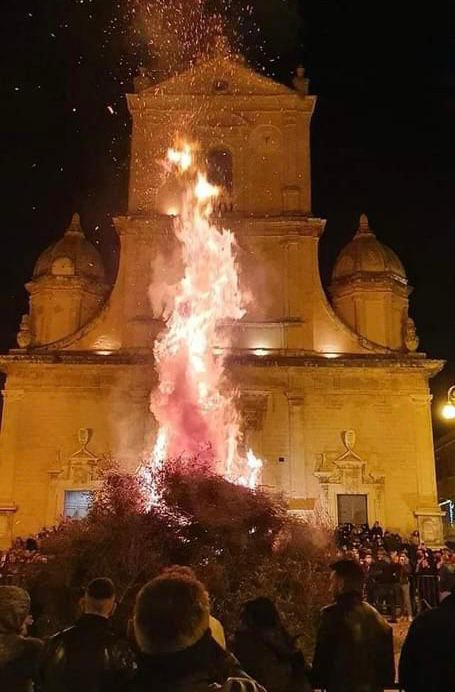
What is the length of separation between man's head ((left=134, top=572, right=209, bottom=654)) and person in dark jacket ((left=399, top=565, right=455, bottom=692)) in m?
2.31

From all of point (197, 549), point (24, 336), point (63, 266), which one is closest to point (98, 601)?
point (197, 549)

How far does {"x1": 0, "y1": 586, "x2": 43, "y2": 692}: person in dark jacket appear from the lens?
13.5 ft

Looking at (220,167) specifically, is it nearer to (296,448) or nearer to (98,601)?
(296,448)

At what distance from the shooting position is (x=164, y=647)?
2881 mm

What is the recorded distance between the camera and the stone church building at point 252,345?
28.5 meters

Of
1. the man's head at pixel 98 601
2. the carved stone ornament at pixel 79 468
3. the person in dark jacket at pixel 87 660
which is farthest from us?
the carved stone ornament at pixel 79 468

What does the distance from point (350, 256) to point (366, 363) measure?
6.47 meters

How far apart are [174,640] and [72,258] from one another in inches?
1253

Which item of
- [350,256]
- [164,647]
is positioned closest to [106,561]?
[164,647]

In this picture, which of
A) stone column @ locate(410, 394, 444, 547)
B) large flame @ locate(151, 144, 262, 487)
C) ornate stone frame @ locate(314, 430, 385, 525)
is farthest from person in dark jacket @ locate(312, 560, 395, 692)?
stone column @ locate(410, 394, 444, 547)

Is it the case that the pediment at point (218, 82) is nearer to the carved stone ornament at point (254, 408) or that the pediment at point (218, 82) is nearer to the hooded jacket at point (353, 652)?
the carved stone ornament at point (254, 408)

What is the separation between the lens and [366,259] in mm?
33125

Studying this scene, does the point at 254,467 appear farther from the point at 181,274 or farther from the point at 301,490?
the point at 181,274

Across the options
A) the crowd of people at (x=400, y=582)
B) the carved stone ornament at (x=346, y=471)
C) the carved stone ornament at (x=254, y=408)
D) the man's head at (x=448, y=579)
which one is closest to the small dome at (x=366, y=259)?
the carved stone ornament at (x=254, y=408)
